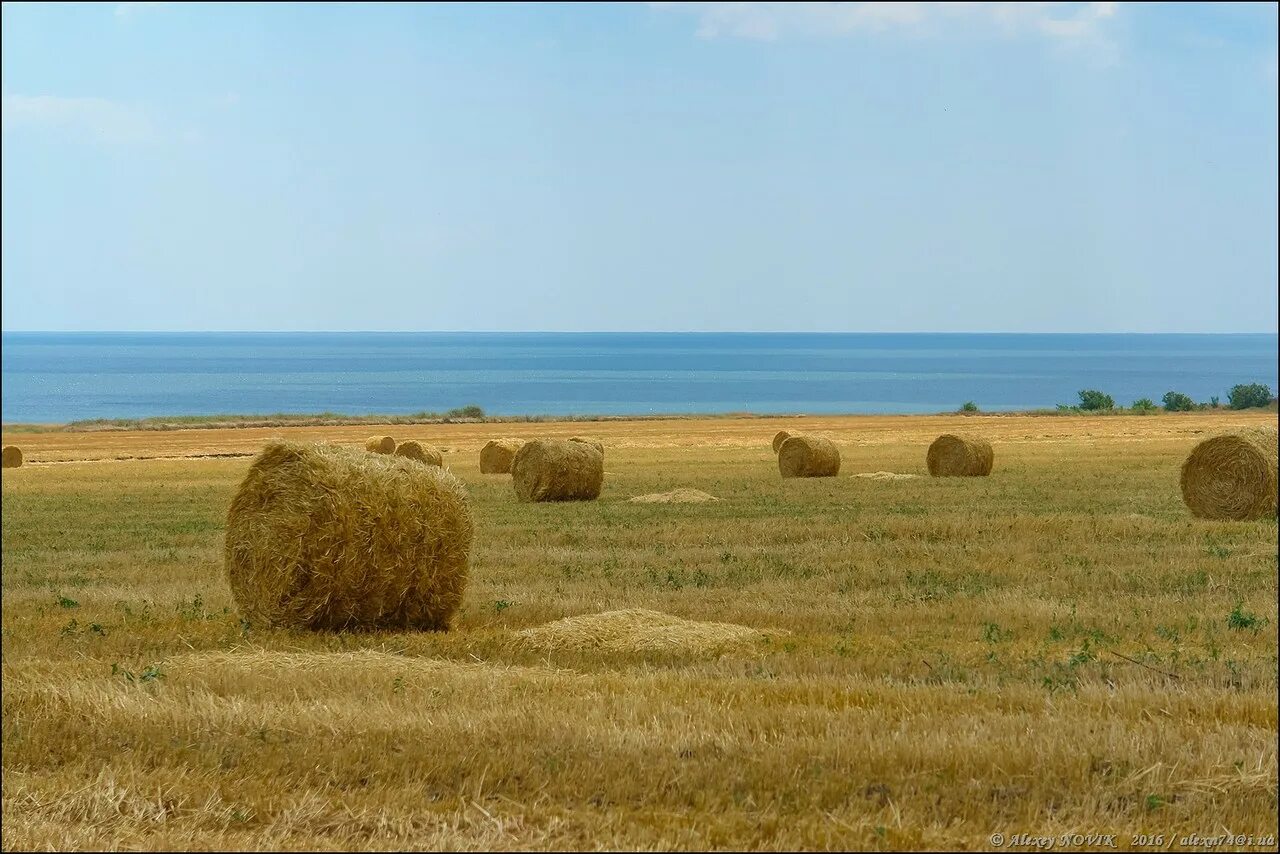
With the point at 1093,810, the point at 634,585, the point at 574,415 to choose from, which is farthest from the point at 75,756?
the point at 574,415

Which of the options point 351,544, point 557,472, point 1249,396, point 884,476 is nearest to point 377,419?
point 557,472

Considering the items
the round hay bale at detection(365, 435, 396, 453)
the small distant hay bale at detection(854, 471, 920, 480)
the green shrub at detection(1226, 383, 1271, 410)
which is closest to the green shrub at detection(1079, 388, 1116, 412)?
the green shrub at detection(1226, 383, 1271, 410)

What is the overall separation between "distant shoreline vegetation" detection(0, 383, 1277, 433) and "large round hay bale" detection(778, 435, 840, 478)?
36.0 ft

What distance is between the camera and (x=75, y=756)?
7.29 meters

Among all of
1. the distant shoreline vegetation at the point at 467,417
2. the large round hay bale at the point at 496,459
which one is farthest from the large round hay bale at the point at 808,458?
the distant shoreline vegetation at the point at 467,417

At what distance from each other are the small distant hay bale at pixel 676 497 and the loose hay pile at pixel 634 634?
15.1 metres

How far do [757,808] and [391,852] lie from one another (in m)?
1.64

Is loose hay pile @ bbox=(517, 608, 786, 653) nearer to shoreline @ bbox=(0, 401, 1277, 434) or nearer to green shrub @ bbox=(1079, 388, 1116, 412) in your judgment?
shoreline @ bbox=(0, 401, 1277, 434)

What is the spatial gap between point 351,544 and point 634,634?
2815 mm

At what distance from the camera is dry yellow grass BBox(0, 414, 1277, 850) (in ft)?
20.4

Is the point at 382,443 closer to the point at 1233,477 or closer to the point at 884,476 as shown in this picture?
the point at 884,476

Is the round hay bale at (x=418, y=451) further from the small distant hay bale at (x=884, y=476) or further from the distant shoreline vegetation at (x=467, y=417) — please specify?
the small distant hay bale at (x=884, y=476)

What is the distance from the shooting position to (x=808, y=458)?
34.6 meters

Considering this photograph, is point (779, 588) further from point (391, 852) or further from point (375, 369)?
point (375, 369)
